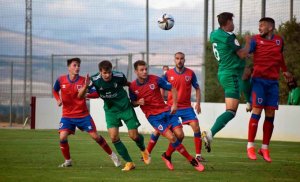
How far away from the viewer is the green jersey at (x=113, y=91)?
45.7 ft

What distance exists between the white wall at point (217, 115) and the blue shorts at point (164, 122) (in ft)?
35.5

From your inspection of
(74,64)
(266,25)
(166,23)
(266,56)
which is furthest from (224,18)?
(166,23)

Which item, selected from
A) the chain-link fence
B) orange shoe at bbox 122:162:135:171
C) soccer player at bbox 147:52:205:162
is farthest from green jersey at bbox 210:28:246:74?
the chain-link fence

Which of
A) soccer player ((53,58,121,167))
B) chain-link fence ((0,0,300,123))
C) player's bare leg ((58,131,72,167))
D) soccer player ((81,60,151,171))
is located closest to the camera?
soccer player ((81,60,151,171))

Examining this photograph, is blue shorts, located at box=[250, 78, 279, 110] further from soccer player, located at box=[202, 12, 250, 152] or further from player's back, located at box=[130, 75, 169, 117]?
player's back, located at box=[130, 75, 169, 117]

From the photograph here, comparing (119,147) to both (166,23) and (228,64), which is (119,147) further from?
(166,23)

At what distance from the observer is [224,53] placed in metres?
14.2

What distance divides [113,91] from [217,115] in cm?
1318

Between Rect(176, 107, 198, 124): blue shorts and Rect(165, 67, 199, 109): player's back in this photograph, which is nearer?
Rect(176, 107, 198, 124): blue shorts

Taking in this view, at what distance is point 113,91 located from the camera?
549 inches

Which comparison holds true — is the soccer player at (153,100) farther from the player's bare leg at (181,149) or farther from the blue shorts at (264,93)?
the blue shorts at (264,93)

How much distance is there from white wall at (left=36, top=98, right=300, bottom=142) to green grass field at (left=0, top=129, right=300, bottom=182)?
14.1 feet

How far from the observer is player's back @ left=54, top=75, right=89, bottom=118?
1506 cm

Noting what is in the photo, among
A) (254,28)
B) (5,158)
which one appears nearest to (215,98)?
(254,28)
